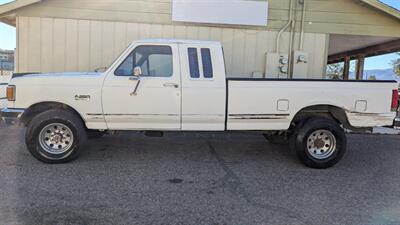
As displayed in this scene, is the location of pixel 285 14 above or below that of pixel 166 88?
above

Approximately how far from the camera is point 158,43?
646 centimetres

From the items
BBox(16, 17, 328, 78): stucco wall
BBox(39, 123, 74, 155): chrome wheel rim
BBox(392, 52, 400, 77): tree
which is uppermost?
BBox(392, 52, 400, 77): tree

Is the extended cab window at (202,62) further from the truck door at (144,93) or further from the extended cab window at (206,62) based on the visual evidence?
the truck door at (144,93)

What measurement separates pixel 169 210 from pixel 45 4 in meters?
7.18

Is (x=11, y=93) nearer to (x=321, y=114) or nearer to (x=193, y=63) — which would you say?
(x=193, y=63)

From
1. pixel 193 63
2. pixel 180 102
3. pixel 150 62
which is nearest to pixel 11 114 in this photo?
pixel 150 62

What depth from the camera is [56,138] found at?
6273 millimetres

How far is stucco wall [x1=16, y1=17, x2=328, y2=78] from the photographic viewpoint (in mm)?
9477

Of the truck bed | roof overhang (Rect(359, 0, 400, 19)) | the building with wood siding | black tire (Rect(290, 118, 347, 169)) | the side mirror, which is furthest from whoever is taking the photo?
roof overhang (Rect(359, 0, 400, 19))

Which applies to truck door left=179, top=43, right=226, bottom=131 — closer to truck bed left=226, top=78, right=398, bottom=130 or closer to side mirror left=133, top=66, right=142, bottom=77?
truck bed left=226, top=78, right=398, bottom=130

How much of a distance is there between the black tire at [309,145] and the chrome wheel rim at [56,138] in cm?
386

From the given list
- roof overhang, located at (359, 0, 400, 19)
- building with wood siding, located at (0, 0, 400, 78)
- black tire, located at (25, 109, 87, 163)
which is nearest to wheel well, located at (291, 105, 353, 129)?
building with wood siding, located at (0, 0, 400, 78)

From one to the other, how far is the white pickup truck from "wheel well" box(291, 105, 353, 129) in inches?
1.7

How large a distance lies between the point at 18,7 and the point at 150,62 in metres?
4.72
